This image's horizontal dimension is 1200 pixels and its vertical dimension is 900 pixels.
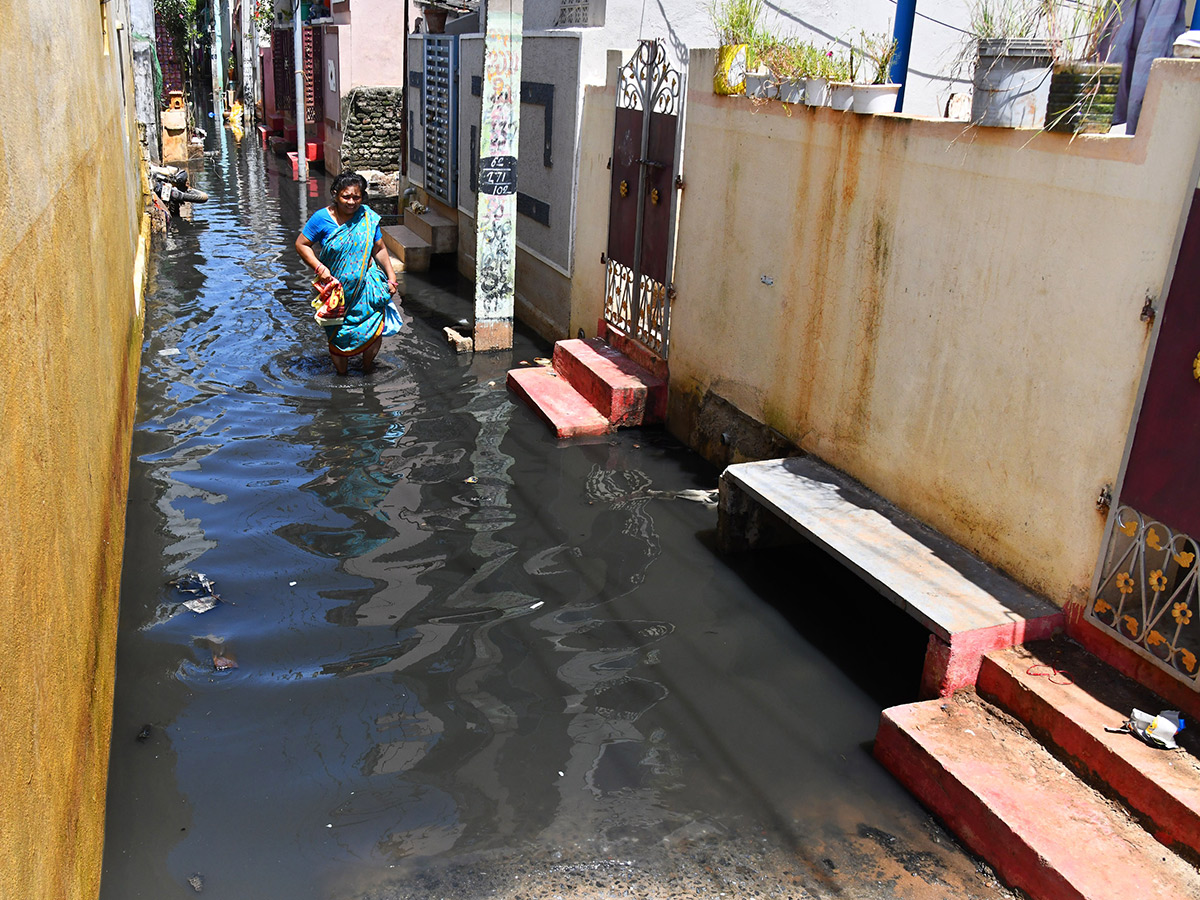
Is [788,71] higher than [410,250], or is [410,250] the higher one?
[788,71]

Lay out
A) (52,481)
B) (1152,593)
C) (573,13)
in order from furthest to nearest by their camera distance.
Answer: (573,13) < (1152,593) < (52,481)

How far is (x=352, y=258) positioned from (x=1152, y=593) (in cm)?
604

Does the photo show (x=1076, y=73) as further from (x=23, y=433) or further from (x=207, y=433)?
(x=207, y=433)

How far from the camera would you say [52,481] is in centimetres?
293

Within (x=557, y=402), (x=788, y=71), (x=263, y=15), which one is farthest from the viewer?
(x=263, y=15)

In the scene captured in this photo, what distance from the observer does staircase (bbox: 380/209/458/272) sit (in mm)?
13156

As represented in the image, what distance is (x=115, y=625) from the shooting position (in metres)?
4.53

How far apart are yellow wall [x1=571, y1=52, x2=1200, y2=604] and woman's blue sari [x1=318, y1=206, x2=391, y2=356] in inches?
105

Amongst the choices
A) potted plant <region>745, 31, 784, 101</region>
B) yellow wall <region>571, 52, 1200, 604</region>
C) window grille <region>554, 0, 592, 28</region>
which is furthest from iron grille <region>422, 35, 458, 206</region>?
potted plant <region>745, 31, 784, 101</region>

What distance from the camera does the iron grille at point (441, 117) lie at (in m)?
13.0

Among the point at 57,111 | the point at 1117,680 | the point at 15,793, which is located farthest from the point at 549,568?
the point at 15,793

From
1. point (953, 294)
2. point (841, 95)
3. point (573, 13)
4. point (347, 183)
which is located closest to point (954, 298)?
point (953, 294)

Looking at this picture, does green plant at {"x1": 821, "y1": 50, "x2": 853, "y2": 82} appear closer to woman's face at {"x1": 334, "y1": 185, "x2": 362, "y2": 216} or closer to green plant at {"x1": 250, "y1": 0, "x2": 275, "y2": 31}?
woman's face at {"x1": 334, "y1": 185, "x2": 362, "y2": 216}

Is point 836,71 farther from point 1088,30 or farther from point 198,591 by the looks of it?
point 198,591
